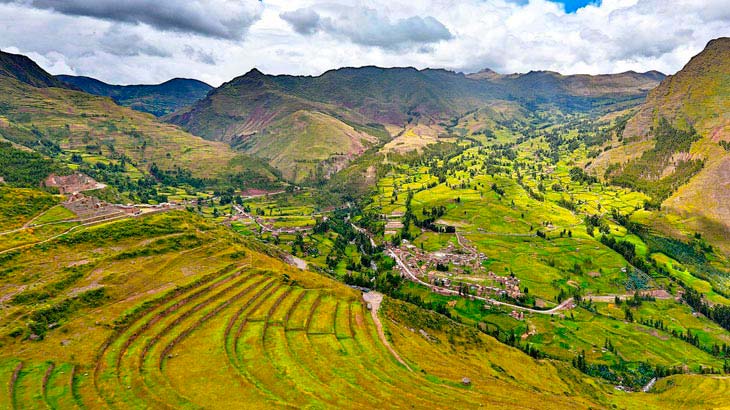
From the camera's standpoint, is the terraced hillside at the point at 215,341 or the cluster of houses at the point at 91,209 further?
the cluster of houses at the point at 91,209

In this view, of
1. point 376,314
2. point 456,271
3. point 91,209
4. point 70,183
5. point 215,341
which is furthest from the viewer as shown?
point 70,183

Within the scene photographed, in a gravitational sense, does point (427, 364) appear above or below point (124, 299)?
below

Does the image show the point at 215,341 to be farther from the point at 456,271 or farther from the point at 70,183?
the point at 70,183

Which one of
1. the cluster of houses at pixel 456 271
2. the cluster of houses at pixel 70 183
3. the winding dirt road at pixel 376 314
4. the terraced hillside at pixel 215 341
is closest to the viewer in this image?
the terraced hillside at pixel 215 341

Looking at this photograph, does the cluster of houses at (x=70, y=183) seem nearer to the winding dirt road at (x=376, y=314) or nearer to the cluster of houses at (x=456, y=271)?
the winding dirt road at (x=376, y=314)

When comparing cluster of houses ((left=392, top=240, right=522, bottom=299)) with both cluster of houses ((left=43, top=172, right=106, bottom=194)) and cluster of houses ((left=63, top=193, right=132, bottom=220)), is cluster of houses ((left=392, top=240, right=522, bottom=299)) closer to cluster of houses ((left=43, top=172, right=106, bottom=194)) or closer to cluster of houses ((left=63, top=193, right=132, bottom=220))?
cluster of houses ((left=63, top=193, right=132, bottom=220))

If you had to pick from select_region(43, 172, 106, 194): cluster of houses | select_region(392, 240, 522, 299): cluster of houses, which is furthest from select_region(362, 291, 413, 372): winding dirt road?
Answer: select_region(43, 172, 106, 194): cluster of houses

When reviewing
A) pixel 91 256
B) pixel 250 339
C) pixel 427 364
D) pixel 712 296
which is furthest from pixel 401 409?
pixel 712 296

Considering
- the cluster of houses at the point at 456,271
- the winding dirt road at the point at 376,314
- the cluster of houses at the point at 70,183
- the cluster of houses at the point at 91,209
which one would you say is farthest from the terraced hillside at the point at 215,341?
the cluster of houses at the point at 70,183

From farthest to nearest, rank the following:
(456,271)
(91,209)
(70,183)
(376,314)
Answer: (70,183) < (456,271) < (91,209) < (376,314)

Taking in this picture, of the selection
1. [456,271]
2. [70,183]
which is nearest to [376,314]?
[456,271]

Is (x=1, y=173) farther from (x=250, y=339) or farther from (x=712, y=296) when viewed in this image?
(x=712, y=296)
